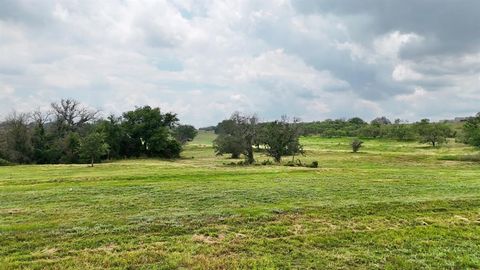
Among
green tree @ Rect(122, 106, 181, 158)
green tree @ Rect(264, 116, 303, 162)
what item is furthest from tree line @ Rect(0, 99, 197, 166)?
green tree @ Rect(264, 116, 303, 162)

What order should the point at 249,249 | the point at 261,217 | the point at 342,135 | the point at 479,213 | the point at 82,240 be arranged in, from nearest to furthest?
1. the point at 249,249
2. the point at 82,240
3. the point at 261,217
4. the point at 479,213
5. the point at 342,135

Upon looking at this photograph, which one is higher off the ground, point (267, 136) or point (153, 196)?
point (267, 136)

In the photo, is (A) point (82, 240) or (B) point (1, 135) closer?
(A) point (82, 240)

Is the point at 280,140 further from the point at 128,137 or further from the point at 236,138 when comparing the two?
the point at 128,137

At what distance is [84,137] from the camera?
62.1 m

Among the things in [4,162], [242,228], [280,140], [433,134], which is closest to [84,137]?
[4,162]

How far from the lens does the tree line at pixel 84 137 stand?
63938 mm

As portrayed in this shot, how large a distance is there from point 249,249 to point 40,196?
14360 millimetres

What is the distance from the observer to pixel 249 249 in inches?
436

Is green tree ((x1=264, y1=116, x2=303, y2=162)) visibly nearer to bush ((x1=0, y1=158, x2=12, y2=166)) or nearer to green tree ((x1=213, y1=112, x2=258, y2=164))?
green tree ((x1=213, y1=112, x2=258, y2=164))

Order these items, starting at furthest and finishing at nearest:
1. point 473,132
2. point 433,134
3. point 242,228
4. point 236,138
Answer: point 433,134 → point 236,138 → point 473,132 → point 242,228

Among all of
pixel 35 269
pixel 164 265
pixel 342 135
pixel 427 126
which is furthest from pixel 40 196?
pixel 342 135

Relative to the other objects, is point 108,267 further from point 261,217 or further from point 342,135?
point 342,135

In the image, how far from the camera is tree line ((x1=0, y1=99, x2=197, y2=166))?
63938mm
